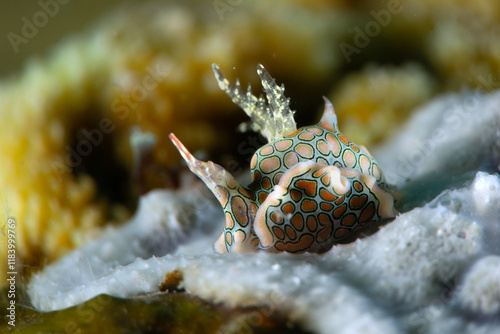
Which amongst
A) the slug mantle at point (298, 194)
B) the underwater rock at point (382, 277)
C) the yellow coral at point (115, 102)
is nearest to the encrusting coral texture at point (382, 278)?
the underwater rock at point (382, 277)

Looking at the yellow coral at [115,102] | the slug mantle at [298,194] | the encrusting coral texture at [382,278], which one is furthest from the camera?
the yellow coral at [115,102]

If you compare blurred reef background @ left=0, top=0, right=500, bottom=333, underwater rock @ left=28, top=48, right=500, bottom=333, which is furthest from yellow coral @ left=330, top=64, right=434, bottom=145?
underwater rock @ left=28, top=48, right=500, bottom=333

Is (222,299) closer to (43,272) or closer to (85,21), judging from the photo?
(43,272)

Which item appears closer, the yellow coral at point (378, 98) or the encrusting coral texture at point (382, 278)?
the encrusting coral texture at point (382, 278)

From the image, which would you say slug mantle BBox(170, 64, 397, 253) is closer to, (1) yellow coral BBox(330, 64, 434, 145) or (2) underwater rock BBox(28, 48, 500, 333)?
(2) underwater rock BBox(28, 48, 500, 333)

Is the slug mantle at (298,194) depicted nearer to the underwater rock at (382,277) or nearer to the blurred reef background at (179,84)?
the underwater rock at (382,277)

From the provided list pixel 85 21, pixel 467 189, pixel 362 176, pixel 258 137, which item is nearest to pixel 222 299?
pixel 362 176

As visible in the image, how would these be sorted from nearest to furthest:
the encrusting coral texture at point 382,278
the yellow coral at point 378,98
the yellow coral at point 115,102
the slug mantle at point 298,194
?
the encrusting coral texture at point 382,278 < the slug mantle at point 298,194 < the yellow coral at point 115,102 < the yellow coral at point 378,98

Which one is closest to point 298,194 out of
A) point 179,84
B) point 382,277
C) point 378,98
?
point 382,277
